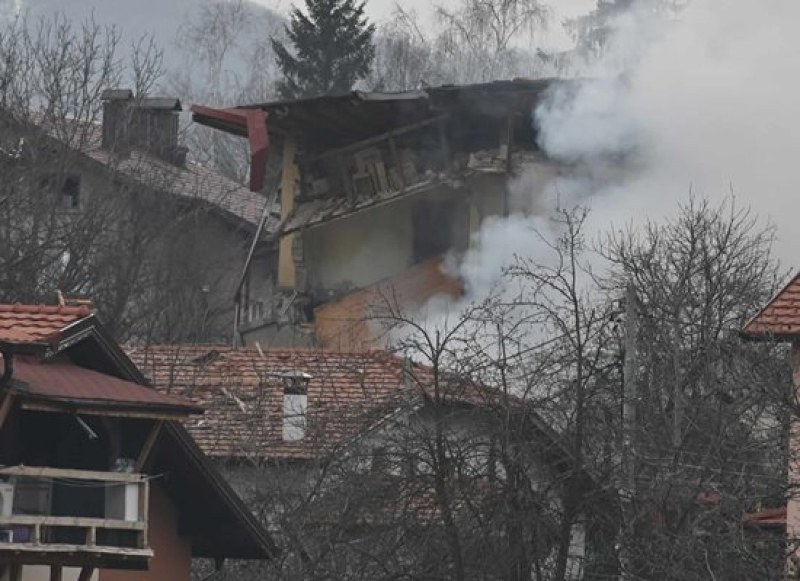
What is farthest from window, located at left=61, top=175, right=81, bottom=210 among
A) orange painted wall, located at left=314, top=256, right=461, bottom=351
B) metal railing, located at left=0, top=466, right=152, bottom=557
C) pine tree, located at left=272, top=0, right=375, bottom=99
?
metal railing, located at left=0, top=466, right=152, bottom=557

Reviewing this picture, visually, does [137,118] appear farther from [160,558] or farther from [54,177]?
[160,558]

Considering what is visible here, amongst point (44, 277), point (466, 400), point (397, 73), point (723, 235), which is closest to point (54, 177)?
point (44, 277)

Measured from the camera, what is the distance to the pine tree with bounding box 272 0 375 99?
67250 millimetres

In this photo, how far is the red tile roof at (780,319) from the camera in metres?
26.7

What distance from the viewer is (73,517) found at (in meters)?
22.6

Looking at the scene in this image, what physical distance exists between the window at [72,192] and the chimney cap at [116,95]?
2.68 m

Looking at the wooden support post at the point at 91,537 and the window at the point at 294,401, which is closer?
the wooden support post at the point at 91,537

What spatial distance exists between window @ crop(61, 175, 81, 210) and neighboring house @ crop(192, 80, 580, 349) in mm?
5681

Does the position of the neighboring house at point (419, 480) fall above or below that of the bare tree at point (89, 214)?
below

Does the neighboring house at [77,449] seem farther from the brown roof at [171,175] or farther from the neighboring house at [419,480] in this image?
the brown roof at [171,175]

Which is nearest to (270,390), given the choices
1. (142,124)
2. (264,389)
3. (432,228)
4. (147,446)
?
(264,389)

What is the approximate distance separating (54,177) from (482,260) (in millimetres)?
10822

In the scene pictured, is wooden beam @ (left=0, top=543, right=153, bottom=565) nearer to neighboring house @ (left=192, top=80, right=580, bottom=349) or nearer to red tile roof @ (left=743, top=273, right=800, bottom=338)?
red tile roof @ (left=743, top=273, right=800, bottom=338)

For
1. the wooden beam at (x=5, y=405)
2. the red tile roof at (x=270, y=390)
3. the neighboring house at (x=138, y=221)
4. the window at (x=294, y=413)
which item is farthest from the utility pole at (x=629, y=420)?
the neighboring house at (x=138, y=221)
